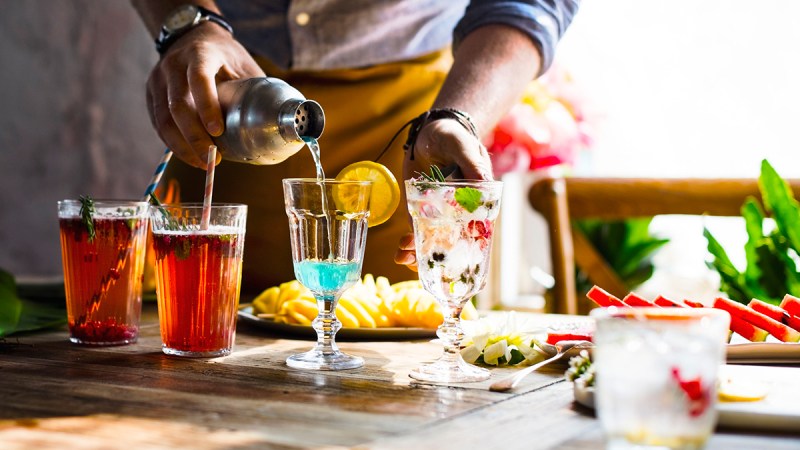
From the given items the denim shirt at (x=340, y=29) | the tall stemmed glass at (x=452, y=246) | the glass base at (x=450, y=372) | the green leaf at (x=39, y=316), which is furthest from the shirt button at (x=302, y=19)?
the glass base at (x=450, y=372)

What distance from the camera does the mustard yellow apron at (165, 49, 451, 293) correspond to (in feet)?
7.53

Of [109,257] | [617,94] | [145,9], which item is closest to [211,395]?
[109,257]

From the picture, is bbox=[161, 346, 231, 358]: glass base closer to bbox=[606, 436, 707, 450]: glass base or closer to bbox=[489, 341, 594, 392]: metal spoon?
bbox=[489, 341, 594, 392]: metal spoon

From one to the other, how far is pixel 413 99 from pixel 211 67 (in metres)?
0.82

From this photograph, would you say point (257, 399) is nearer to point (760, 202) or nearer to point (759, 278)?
point (759, 278)

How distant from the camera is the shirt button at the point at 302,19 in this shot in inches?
89.2

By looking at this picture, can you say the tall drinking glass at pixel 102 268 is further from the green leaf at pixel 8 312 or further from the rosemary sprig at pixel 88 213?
the green leaf at pixel 8 312

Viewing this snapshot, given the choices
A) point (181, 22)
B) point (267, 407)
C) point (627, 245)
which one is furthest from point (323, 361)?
point (627, 245)

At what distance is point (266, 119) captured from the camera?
147 centimetres

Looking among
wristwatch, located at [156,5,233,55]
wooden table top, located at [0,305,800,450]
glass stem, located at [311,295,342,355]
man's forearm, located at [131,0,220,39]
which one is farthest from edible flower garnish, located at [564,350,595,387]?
man's forearm, located at [131,0,220,39]

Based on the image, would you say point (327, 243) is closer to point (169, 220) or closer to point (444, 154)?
point (169, 220)

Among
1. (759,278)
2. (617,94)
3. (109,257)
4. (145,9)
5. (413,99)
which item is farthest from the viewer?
(617,94)

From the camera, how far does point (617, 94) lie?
13.8 ft

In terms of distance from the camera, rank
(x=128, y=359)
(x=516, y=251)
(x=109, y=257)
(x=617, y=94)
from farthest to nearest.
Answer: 1. (x=617, y=94)
2. (x=516, y=251)
3. (x=109, y=257)
4. (x=128, y=359)
